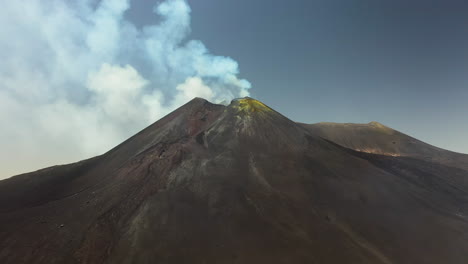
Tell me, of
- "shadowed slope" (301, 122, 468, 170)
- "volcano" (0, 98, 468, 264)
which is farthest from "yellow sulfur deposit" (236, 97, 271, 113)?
"shadowed slope" (301, 122, 468, 170)

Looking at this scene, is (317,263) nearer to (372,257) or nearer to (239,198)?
(372,257)

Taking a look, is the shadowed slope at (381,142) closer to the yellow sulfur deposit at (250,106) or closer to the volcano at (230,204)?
the volcano at (230,204)

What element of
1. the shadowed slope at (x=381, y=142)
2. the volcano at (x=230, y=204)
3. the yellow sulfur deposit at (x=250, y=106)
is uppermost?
the yellow sulfur deposit at (x=250, y=106)

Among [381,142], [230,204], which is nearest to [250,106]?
[230,204]

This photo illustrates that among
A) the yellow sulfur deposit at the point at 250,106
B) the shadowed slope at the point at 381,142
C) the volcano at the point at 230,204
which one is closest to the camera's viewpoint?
the volcano at the point at 230,204

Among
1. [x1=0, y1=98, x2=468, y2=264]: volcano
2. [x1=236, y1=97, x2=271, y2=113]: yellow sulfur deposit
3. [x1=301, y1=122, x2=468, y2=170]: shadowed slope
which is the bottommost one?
[x1=0, y1=98, x2=468, y2=264]: volcano

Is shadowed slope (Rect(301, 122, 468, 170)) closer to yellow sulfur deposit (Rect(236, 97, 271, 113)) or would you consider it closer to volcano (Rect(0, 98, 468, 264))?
volcano (Rect(0, 98, 468, 264))

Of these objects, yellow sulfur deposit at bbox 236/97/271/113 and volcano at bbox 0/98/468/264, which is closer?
volcano at bbox 0/98/468/264

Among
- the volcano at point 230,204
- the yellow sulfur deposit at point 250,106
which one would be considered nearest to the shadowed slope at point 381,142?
the volcano at point 230,204

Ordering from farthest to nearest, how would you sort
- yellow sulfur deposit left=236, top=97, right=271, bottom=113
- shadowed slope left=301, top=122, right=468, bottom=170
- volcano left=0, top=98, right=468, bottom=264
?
shadowed slope left=301, top=122, right=468, bottom=170, yellow sulfur deposit left=236, top=97, right=271, bottom=113, volcano left=0, top=98, right=468, bottom=264

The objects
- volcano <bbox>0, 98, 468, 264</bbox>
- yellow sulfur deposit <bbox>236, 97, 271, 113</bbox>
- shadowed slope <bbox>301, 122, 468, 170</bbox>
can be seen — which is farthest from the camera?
shadowed slope <bbox>301, 122, 468, 170</bbox>
